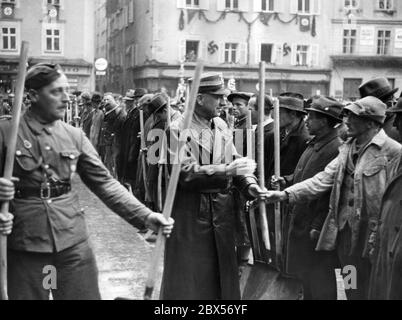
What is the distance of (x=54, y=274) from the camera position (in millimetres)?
4148

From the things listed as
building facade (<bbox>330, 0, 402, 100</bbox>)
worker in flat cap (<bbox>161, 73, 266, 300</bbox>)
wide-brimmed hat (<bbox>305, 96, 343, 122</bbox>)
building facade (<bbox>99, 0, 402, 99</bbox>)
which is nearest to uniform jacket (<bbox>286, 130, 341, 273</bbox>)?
wide-brimmed hat (<bbox>305, 96, 343, 122</bbox>)

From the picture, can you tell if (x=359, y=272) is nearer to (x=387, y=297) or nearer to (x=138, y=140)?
(x=387, y=297)

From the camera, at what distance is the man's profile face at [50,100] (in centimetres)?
421

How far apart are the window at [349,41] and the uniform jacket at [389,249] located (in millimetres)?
39484

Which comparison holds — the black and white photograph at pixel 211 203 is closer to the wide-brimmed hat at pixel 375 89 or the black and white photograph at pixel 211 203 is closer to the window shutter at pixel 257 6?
the wide-brimmed hat at pixel 375 89

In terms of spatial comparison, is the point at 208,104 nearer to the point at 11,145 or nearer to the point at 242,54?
the point at 11,145

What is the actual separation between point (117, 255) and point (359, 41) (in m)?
36.8

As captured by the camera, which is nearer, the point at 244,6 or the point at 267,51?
the point at 244,6

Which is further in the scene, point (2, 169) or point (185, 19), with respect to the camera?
point (185, 19)

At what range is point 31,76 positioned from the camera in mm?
4207

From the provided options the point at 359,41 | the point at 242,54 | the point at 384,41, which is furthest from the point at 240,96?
the point at 384,41

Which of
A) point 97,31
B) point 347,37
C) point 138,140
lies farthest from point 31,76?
point 97,31

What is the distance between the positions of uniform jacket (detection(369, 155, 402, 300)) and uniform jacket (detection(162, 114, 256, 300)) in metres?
1.16

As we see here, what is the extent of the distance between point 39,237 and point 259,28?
3803 cm
